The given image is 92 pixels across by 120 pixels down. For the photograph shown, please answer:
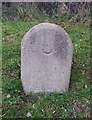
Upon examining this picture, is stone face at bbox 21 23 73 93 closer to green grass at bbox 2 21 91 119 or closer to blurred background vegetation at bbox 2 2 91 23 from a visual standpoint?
green grass at bbox 2 21 91 119

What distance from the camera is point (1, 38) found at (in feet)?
21.8

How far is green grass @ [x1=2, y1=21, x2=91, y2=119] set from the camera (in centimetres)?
477

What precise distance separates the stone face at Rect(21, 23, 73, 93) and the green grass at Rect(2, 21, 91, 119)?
0.51ft

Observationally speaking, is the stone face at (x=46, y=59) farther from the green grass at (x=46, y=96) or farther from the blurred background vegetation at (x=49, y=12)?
the blurred background vegetation at (x=49, y=12)

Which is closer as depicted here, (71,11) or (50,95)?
(50,95)

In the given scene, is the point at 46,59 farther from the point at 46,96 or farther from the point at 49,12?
the point at 49,12

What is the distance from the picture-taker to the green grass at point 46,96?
4.77m

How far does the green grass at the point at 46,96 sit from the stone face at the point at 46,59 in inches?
6.1

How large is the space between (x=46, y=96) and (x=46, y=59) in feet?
1.76

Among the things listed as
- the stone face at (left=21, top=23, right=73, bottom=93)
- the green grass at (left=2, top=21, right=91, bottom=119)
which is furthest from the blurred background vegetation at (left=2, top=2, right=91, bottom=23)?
the stone face at (left=21, top=23, right=73, bottom=93)

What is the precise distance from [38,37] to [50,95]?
2.81 feet

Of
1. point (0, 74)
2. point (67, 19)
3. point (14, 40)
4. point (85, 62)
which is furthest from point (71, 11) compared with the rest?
point (0, 74)

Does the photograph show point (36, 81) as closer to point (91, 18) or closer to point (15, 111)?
point (15, 111)

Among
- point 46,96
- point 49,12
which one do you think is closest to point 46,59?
point 46,96
